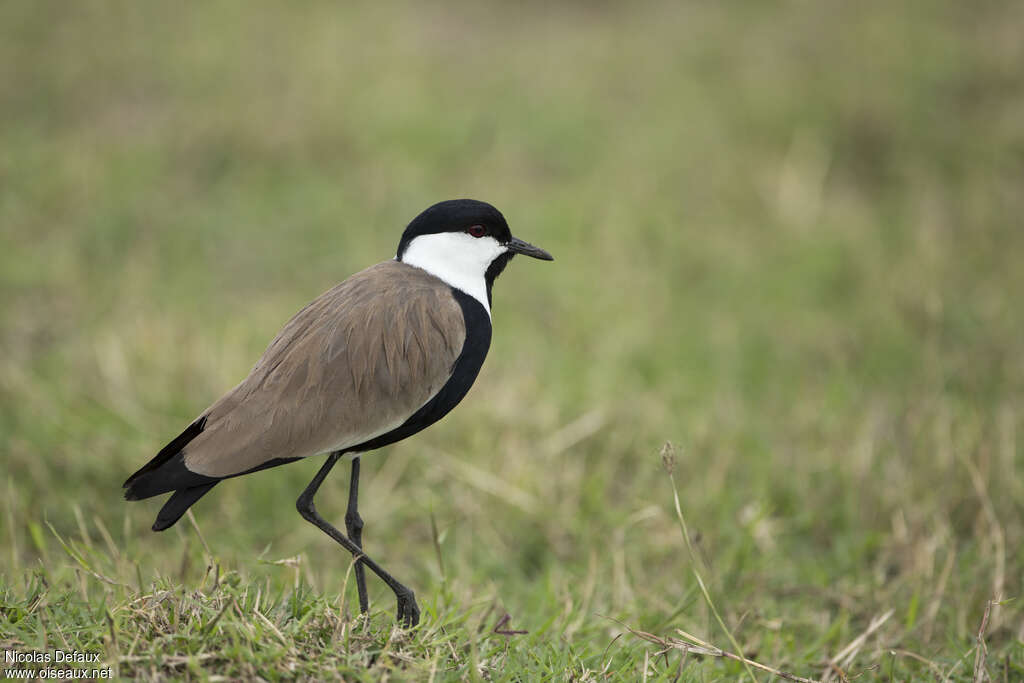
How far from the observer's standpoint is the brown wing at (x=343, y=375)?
8.15 ft

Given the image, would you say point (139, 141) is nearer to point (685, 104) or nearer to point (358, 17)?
point (358, 17)

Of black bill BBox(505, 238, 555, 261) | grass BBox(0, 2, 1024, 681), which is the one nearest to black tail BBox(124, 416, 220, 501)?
grass BBox(0, 2, 1024, 681)

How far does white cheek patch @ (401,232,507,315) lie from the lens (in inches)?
109

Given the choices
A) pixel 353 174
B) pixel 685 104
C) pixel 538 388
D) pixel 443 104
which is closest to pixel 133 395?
pixel 538 388

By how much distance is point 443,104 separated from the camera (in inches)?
305

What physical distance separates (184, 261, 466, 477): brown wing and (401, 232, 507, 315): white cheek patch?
8cm

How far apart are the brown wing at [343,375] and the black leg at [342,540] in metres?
0.13

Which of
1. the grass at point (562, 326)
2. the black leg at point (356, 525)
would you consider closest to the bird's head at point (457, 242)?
the black leg at point (356, 525)

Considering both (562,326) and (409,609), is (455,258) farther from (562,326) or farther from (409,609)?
(562,326)

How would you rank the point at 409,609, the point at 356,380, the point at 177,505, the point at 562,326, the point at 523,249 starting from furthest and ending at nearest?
the point at 562,326 < the point at 523,249 < the point at 409,609 < the point at 356,380 < the point at 177,505

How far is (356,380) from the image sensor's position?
2564 millimetres

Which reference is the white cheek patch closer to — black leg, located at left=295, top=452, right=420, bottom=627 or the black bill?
the black bill

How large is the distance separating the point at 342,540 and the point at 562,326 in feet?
10.6

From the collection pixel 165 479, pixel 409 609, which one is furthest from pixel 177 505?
pixel 409 609
